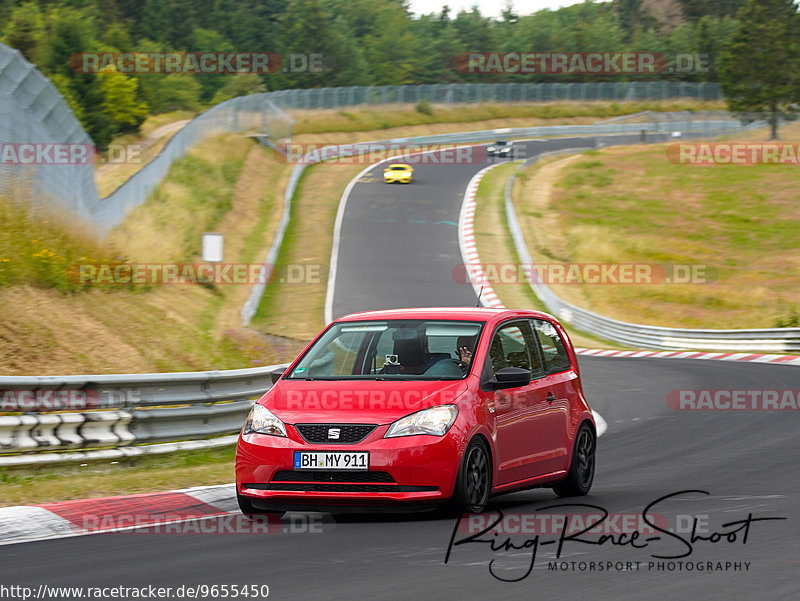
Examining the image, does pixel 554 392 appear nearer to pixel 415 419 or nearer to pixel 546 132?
pixel 415 419

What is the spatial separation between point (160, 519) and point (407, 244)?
113 ft

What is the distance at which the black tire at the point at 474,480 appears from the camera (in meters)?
7.75

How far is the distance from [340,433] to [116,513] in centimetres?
188

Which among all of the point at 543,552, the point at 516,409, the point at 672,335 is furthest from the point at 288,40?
the point at 543,552

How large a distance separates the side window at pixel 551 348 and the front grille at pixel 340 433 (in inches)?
89.4

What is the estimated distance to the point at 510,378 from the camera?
835 centimetres

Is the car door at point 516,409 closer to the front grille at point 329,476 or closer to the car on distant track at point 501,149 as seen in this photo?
the front grille at point 329,476

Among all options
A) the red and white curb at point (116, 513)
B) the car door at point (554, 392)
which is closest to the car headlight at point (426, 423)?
the red and white curb at point (116, 513)

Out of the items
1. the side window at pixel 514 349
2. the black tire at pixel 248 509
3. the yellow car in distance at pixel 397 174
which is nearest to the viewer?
the black tire at pixel 248 509

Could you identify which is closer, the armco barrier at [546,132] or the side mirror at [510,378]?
the side mirror at [510,378]

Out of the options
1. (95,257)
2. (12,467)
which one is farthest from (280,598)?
(95,257)

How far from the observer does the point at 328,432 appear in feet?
25.6

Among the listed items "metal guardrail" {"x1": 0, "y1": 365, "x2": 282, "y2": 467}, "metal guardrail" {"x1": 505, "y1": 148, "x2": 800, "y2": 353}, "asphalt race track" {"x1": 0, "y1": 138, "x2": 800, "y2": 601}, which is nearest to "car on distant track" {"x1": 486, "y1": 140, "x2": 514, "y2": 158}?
"metal guardrail" {"x1": 505, "y1": 148, "x2": 800, "y2": 353}

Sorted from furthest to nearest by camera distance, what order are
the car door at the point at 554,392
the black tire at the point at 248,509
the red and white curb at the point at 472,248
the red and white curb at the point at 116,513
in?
1. the red and white curb at the point at 472,248
2. the car door at the point at 554,392
3. the black tire at the point at 248,509
4. the red and white curb at the point at 116,513
